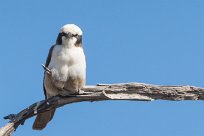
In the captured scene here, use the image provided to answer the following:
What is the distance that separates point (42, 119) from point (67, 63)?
129cm

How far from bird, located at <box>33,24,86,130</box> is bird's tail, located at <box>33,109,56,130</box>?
18.5 inches

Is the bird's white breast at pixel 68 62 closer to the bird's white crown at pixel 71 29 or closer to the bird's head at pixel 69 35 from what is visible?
the bird's head at pixel 69 35

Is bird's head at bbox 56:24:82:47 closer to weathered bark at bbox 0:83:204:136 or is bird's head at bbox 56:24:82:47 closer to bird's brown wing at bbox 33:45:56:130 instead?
weathered bark at bbox 0:83:204:136

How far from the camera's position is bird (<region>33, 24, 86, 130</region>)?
1683 cm

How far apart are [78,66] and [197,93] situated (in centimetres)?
216

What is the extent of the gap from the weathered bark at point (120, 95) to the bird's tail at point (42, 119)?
0.47m

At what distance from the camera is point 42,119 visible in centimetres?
1748

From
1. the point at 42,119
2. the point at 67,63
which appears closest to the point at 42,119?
the point at 42,119

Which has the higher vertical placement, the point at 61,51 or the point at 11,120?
the point at 61,51

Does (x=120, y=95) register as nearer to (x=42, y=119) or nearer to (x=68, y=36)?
(x=68, y=36)

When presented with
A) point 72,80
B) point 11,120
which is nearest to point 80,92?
point 72,80

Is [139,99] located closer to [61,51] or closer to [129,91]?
[129,91]

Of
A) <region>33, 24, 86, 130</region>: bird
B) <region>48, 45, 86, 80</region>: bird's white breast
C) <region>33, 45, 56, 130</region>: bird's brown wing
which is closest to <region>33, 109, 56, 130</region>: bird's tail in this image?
<region>33, 45, 56, 130</region>: bird's brown wing

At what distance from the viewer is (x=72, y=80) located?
17016 millimetres
